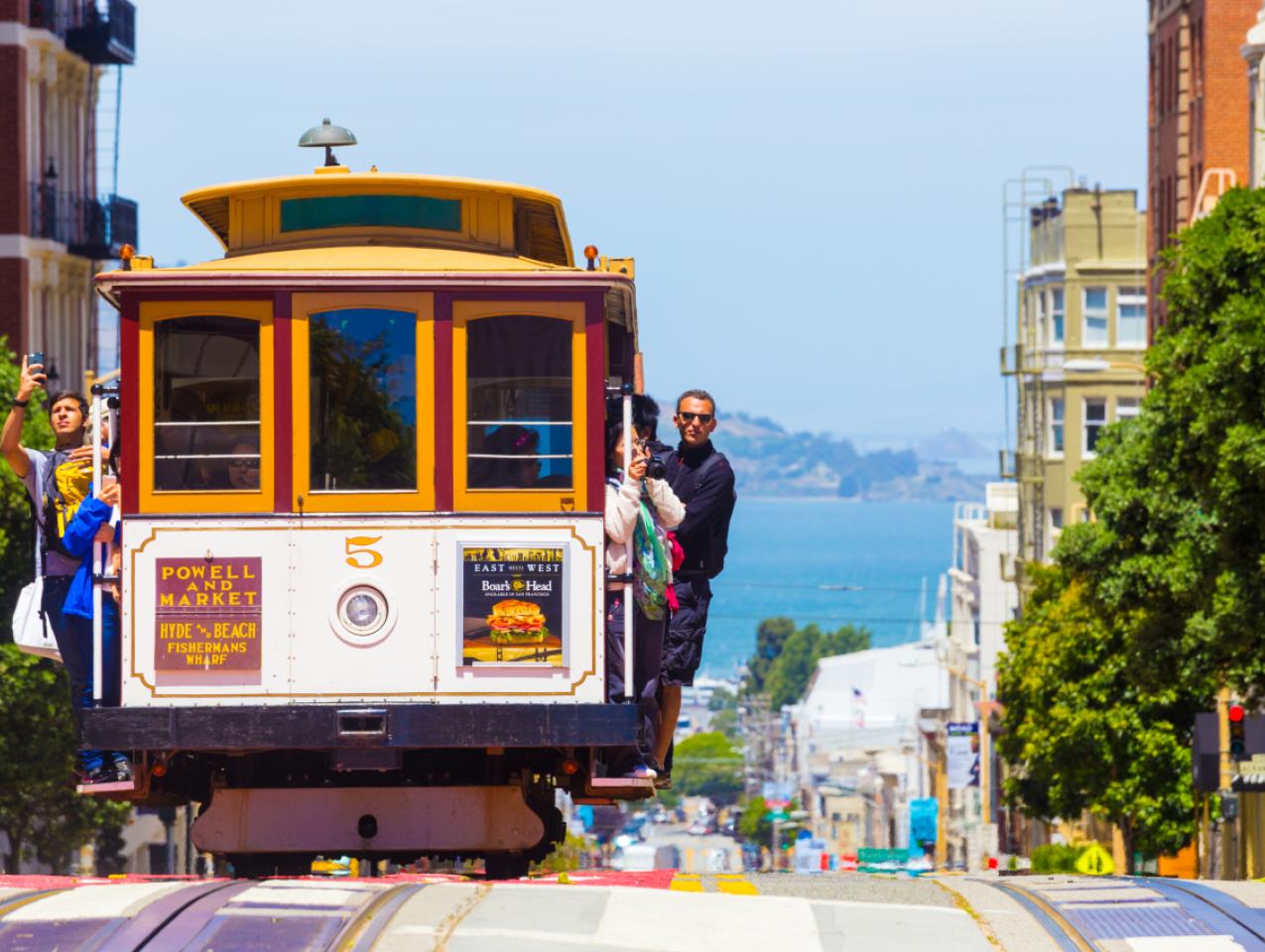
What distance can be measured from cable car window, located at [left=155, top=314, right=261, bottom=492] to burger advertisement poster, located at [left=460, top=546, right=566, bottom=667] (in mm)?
1199

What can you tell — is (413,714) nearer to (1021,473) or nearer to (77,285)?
(77,285)

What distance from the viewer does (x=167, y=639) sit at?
14.5 meters

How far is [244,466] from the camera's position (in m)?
14.6

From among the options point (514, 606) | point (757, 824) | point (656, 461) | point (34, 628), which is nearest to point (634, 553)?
point (656, 461)

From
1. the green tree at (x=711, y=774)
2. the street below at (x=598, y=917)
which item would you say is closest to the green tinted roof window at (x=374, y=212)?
the street below at (x=598, y=917)

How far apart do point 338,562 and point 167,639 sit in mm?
915

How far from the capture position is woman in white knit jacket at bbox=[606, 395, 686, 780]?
14.7m

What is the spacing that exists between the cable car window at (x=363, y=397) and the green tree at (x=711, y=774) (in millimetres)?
166277

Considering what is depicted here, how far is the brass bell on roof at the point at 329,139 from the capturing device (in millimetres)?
15820

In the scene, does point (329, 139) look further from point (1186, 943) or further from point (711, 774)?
point (711, 774)

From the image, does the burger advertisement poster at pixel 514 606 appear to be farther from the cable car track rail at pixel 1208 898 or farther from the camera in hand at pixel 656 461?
the cable car track rail at pixel 1208 898

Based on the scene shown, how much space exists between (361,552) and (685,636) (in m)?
2.32

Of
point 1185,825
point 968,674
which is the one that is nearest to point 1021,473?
point 968,674

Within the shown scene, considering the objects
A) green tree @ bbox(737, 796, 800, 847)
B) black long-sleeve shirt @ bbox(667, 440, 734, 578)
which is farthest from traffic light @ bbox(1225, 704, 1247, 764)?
green tree @ bbox(737, 796, 800, 847)
